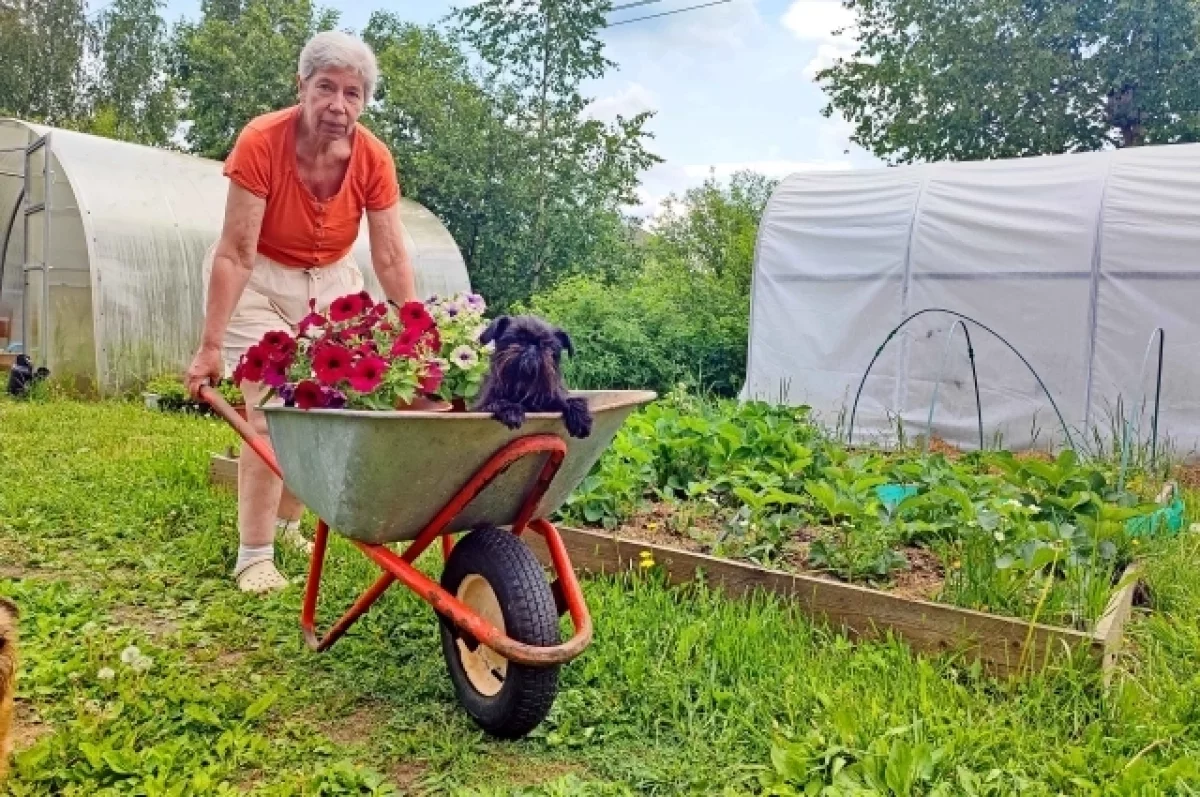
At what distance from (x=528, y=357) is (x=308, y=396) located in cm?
50

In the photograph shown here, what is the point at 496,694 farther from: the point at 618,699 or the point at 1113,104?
the point at 1113,104

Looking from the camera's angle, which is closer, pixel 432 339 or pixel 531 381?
pixel 531 381

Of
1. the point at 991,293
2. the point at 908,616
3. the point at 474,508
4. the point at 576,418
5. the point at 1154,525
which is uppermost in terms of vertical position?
the point at 991,293

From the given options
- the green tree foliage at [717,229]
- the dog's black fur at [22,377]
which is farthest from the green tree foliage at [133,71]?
the dog's black fur at [22,377]

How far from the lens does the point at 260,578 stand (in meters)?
2.86

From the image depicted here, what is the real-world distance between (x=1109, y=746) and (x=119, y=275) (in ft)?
27.1

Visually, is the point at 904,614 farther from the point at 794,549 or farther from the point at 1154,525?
the point at 1154,525

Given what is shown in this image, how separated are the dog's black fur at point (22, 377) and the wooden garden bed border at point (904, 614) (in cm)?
682

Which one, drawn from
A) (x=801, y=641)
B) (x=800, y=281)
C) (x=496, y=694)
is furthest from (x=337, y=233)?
(x=800, y=281)

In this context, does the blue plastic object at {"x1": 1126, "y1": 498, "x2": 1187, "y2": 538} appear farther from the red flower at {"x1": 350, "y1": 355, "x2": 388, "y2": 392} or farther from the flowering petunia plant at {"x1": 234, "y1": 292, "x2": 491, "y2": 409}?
the red flower at {"x1": 350, "y1": 355, "x2": 388, "y2": 392}

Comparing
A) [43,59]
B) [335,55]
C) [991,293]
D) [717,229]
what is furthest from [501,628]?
[43,59]

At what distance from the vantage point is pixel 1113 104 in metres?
12.5

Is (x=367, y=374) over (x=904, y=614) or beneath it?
over

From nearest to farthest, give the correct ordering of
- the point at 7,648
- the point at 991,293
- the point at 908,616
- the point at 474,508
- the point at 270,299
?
the point at 7,648
the point at 474,508
the point at 908,616
the point at 270,299
the point at 991,293
